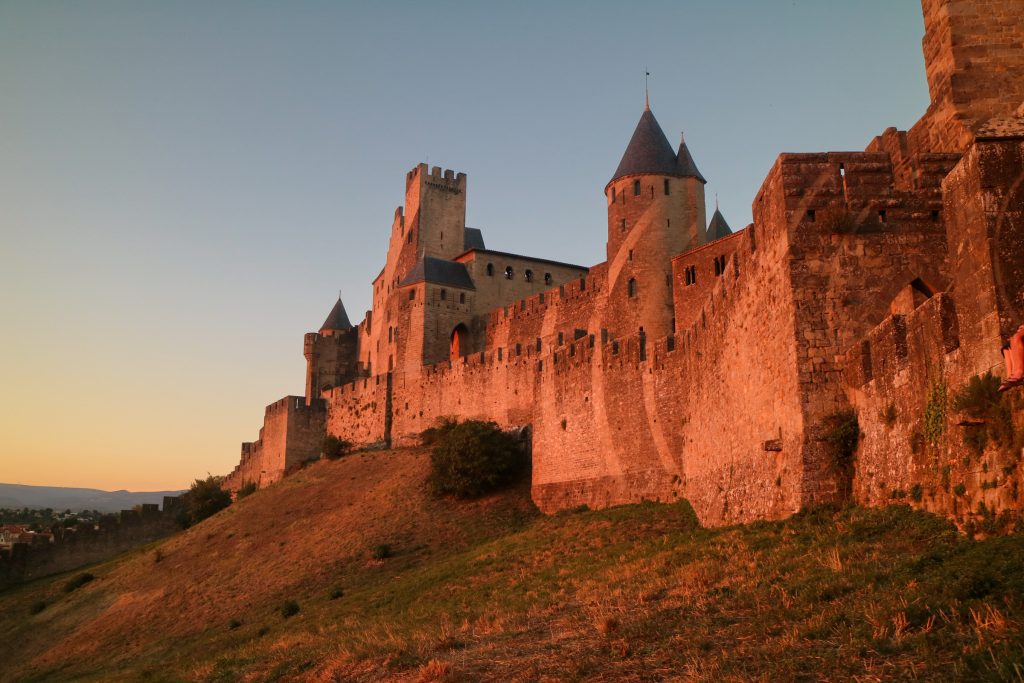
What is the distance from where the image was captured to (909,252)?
534 inches

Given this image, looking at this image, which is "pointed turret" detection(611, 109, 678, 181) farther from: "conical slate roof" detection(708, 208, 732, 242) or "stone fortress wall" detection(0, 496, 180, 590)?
"stone fortress wall" detection(0, 496, 180, 590)

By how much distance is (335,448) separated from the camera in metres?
51.4

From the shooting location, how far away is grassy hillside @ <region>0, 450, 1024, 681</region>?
24.5 feet

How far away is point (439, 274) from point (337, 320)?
19559 millimetres

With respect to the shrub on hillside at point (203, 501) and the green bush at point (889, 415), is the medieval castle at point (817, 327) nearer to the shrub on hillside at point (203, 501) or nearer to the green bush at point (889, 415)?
the green bush at point (889, 415)

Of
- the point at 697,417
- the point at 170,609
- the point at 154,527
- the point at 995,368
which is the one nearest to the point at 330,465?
the point at 154,527

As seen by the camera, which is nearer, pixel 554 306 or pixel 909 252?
pixel 909 252

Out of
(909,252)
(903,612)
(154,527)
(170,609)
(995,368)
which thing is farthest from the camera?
(154,527)

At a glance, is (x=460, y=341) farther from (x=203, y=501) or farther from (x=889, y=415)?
(x=889, y=415)

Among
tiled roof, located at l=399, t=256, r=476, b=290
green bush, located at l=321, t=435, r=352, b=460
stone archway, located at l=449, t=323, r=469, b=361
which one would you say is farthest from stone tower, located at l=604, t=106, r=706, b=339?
green bush, located at l=321, t=435, r=352, b=460

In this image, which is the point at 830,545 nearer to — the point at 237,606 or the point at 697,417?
the point at 697,417

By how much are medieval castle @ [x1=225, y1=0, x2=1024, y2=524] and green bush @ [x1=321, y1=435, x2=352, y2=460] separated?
47.4ft

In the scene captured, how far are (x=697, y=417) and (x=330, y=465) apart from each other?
31126 mm

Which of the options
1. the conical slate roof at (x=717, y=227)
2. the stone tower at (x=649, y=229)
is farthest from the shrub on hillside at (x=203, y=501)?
the conical slate roof at (x=717, y=227)
